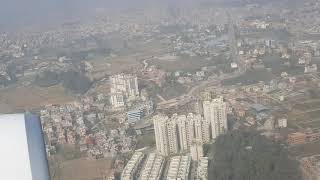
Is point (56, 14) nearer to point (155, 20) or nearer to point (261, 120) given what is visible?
point (155, 20)

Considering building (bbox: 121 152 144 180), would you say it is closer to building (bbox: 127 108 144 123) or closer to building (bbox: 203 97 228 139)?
building (bbox: 203 97 228 139)

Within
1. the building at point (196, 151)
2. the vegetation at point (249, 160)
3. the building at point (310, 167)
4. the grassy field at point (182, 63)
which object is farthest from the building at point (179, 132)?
the grassy field at point (182, 63)

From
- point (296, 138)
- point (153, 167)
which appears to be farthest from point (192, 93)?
point (153, 167)

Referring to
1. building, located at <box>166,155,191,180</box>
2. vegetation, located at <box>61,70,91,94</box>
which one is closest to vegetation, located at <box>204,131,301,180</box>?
building, located at <box>166,155,191,180</box>

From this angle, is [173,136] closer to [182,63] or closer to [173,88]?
[173,88]

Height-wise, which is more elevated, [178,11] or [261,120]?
[178,11]

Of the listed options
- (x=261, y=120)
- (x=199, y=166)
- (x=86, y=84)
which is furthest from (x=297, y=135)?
(x=86, y=84)
